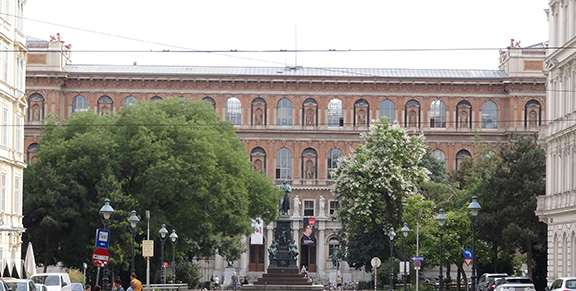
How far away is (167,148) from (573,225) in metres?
28.8

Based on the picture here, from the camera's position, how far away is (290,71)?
4724 inches

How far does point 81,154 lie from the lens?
71.0 metres

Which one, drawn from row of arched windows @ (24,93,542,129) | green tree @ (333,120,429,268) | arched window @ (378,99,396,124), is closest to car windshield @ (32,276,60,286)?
green tree @ (333,120,429,268)

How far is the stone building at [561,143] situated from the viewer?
5244cm

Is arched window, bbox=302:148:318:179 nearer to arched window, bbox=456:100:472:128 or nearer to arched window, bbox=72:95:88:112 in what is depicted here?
arched window, bbox=456:100:472:128

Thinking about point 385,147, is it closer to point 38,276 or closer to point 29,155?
point 38,276

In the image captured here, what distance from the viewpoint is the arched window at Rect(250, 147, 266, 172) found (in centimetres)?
11738

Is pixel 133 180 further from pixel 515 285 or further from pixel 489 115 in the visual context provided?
pixel 489 115

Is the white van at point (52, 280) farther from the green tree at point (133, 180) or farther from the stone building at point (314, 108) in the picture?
the stone building at point (314, 108)

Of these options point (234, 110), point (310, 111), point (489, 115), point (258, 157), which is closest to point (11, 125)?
point (234, 110)

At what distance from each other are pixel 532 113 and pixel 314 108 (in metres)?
23.5

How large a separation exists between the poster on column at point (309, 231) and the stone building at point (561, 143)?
184ft

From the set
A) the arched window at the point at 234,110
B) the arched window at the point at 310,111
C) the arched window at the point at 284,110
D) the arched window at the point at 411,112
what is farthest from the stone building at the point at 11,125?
the arched window at the point at 411,112

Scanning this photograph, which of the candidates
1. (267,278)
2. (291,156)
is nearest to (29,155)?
(291,156)
